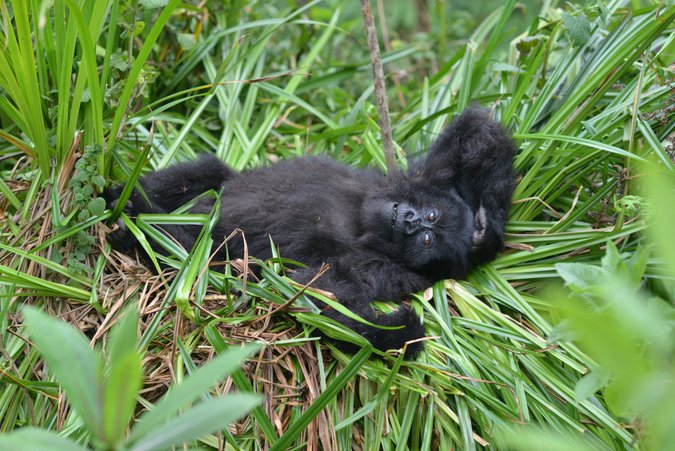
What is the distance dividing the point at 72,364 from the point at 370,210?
2.30 m

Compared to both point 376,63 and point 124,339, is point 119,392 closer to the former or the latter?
point 124,339

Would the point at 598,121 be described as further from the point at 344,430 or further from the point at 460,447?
the point at 344,430

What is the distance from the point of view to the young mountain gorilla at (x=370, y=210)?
2.84 meters

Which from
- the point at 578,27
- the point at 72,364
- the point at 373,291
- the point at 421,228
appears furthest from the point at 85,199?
the point at 578,27

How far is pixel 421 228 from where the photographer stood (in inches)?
118

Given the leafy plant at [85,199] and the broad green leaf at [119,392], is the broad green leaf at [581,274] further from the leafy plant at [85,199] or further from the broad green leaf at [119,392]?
the leafy plant at [85,199]

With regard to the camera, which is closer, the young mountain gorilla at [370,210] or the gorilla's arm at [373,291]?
the gorilla's arm at [373,291]

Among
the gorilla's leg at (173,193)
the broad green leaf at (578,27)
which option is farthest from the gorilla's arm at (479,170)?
the gorilla's leg at (173,193)

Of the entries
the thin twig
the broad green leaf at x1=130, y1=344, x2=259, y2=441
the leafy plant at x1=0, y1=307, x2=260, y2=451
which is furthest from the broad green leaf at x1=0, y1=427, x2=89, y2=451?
the thin twig

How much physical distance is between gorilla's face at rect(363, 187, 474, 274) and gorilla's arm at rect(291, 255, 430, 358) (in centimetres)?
9

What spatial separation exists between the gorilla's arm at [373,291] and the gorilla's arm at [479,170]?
15.1 inches

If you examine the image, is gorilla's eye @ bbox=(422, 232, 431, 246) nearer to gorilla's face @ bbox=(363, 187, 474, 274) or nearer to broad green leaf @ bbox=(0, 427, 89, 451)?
gorilla's face @ bbox=(363, 187, 474, 274)

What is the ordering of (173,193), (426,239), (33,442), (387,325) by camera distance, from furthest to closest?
(173,193)
(426,239)
(387,325)
(33,442)

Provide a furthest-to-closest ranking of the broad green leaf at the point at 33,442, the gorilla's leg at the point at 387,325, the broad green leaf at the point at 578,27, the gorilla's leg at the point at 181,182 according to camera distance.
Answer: the gorilla's leg at the point at 181,182
the broad green leaf at the point at 578,27
the gorilla's leg at the point at 387,325
the broad green leaf at the point at 33,442
